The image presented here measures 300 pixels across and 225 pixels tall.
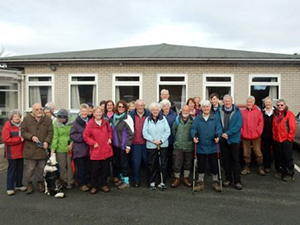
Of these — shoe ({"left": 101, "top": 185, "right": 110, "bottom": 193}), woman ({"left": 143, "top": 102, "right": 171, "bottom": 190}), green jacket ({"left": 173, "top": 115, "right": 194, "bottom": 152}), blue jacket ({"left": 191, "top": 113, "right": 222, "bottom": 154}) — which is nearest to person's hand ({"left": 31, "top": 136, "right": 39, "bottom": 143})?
shoe ({"left": 101, "top": 185, "right": 110, "bottom": 193})

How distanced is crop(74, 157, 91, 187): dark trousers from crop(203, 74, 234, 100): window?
19.2ft

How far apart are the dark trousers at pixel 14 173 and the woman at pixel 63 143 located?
0.77 meters

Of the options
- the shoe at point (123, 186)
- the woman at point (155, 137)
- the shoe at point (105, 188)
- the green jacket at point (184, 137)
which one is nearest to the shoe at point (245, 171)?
the green jacket at point (184, 137)

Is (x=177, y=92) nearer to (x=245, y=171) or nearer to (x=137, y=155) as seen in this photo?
(x=245, y=171)

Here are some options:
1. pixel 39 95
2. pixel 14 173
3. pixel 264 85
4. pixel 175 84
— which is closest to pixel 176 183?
pixel 14 173

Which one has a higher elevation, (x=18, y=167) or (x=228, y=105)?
(x=228, y=105)

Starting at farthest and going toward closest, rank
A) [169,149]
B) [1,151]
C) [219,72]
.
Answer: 1. [219,72]
2. [1,151]
3. [169,149]

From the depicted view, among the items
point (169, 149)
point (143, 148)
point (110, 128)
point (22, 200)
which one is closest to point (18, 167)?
point (22, 200)

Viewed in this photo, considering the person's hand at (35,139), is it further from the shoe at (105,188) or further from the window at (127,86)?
the window at (127,86)

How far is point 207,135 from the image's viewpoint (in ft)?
15.8

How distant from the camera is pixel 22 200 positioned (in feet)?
15.1

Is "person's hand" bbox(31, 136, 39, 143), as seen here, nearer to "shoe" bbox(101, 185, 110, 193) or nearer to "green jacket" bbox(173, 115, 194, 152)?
"shoe" bbox(101, 185, 110, 193)

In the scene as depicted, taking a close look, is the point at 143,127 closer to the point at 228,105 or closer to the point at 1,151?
the point at 228,105

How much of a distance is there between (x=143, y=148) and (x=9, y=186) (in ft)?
8.90
